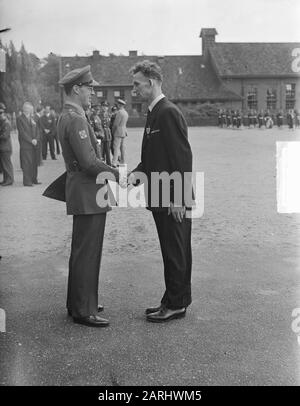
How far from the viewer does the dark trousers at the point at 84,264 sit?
4.38 m

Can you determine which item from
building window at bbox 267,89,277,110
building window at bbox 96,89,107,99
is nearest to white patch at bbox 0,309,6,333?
building window at bbox 267,89,277,110

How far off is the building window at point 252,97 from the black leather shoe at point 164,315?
55.8 metres

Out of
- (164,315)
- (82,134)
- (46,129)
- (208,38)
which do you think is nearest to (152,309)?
(164,315)

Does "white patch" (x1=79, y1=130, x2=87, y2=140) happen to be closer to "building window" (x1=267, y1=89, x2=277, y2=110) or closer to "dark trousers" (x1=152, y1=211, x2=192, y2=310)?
"dark trousers" (x1=152, y1=211, x2=192, y2=310)

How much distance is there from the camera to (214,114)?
5250 centimetres

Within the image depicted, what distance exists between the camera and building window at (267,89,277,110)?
193 feet

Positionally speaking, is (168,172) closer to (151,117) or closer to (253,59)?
(151,117)

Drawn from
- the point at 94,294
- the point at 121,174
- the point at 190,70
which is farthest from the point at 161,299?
the point at 190,70

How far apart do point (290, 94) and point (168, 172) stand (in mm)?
57506

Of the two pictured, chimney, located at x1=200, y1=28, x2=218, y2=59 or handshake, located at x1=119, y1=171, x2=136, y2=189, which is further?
chimney, located at x1=200, y1=28, x2=218, y2=59

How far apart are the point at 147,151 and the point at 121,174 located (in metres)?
0.26

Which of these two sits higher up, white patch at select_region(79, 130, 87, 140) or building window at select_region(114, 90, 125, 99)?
building window at select_region(114, 90, 125, 99)

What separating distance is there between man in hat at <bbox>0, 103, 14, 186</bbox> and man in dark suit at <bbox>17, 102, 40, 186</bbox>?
283mm
